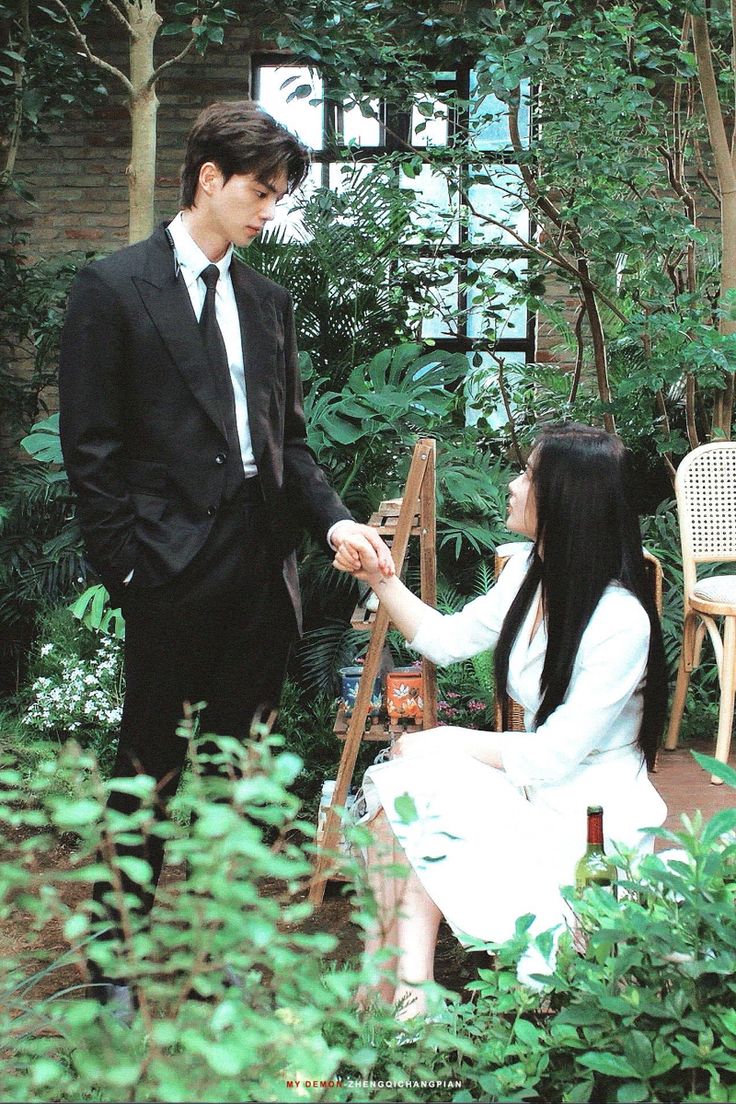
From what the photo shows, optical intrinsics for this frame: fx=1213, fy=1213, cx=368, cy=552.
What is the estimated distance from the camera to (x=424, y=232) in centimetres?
549

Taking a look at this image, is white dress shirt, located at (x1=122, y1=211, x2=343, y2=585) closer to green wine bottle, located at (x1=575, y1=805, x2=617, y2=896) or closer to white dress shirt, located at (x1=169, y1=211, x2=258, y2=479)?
white dress shirt, located at (x1=169, y1=211, x2=258, y2=479)

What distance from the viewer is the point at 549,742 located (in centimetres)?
222

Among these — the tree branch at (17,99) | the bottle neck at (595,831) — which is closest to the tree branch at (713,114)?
the tree branch at (17,99)

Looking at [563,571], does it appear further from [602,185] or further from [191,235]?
[602,185]

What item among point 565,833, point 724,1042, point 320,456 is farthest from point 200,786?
point 320,456

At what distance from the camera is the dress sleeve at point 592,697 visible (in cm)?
221

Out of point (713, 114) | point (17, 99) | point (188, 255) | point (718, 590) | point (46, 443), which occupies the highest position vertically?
point (17, 99)

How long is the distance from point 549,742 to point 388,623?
0.74 m

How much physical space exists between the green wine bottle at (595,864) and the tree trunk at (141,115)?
336 cm

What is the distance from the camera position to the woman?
7.00 feet

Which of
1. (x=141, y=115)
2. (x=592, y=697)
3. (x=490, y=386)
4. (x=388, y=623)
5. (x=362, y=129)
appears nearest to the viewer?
(x=592, y=697)

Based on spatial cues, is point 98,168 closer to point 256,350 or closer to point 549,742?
point 256,350

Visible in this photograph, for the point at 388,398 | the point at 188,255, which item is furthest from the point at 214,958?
the point at 388,398

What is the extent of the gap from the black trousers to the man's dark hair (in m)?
0.60
